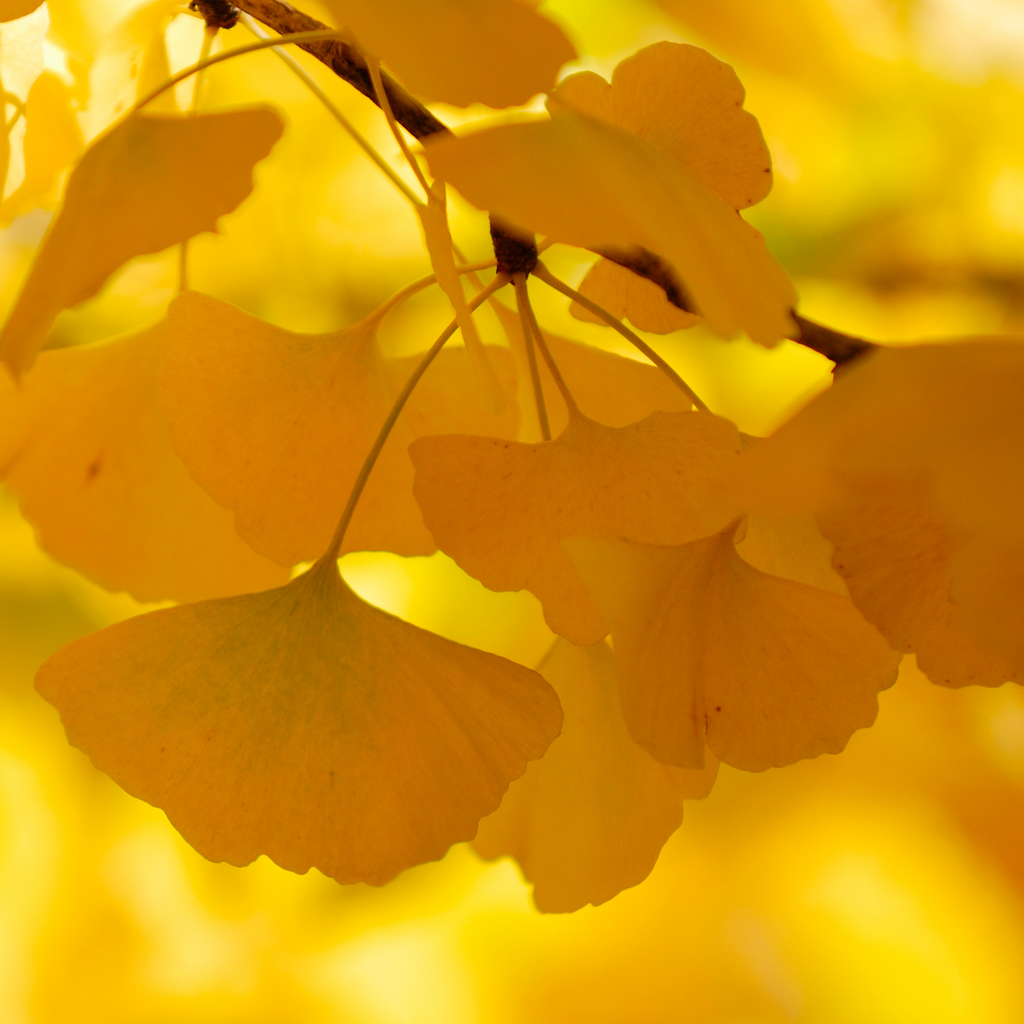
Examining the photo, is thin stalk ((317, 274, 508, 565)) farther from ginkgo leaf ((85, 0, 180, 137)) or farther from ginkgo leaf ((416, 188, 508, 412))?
ginkgo leaf ((85, 0, 180, 137))

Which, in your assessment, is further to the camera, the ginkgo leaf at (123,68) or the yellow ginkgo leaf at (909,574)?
the ginkgo leaf at (123,68)

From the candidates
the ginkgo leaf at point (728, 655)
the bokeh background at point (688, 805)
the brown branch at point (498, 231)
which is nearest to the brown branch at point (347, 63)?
the brown branch at point (498, 231)

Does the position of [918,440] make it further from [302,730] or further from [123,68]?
[123,68]

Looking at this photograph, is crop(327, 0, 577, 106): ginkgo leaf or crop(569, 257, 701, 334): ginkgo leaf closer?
→ crop(327, 0, 577, 106): ginkgo leaf

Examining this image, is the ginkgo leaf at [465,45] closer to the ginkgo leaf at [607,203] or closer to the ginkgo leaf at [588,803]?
the ginkgo leaf at [607,203]

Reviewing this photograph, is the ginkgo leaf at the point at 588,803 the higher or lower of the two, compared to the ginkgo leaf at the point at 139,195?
lower

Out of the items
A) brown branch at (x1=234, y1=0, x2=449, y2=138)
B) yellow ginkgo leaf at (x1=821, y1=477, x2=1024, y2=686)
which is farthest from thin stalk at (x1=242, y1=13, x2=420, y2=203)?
yellow ginkgo leaf at (x1=821, y1=477, x2=1024, y2=686)

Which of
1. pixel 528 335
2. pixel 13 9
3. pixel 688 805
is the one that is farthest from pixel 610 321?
pixel 688 805
